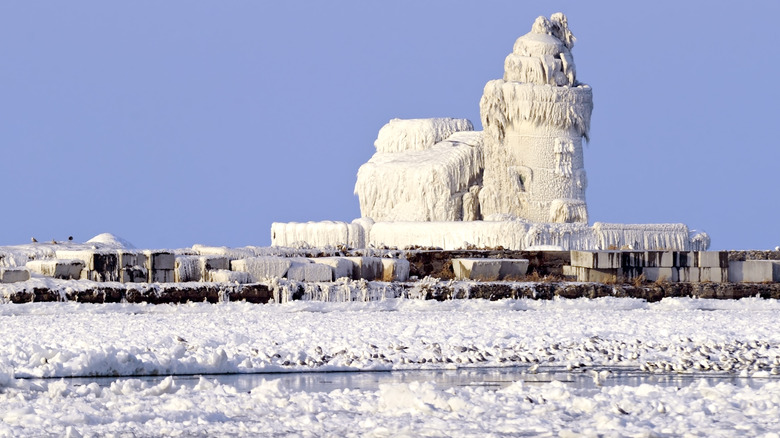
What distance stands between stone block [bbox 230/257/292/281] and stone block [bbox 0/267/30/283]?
2.78m

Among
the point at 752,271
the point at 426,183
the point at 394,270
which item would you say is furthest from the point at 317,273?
the point at 426,183

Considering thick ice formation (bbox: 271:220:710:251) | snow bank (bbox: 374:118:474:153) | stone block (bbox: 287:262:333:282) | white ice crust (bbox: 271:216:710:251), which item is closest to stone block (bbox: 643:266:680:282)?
thick ice formation (bbox: 271:220:710:251)

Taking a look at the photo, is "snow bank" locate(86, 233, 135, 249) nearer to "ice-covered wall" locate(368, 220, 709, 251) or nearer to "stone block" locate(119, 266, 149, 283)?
"ice-covered wall" locate(368, 220, 709, 251)

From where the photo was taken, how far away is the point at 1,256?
62.3 feet

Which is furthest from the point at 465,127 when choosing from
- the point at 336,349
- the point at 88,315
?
the point at 336,349

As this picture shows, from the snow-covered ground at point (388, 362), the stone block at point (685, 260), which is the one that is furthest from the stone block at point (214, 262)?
the stone block at point (685, 260)

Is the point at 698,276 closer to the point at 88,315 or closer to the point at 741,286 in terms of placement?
the point at 741,286

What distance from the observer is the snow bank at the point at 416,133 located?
29.9 meters

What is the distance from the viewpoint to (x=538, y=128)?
26766mm

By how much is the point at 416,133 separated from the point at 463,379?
2064cm

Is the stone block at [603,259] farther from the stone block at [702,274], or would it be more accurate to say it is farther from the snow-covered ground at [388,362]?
the snow-covered ground at [388,362]

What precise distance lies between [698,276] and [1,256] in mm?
10344

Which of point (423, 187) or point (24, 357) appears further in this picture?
point (423, 187)

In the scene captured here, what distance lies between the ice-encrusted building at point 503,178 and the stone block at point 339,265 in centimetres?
615
